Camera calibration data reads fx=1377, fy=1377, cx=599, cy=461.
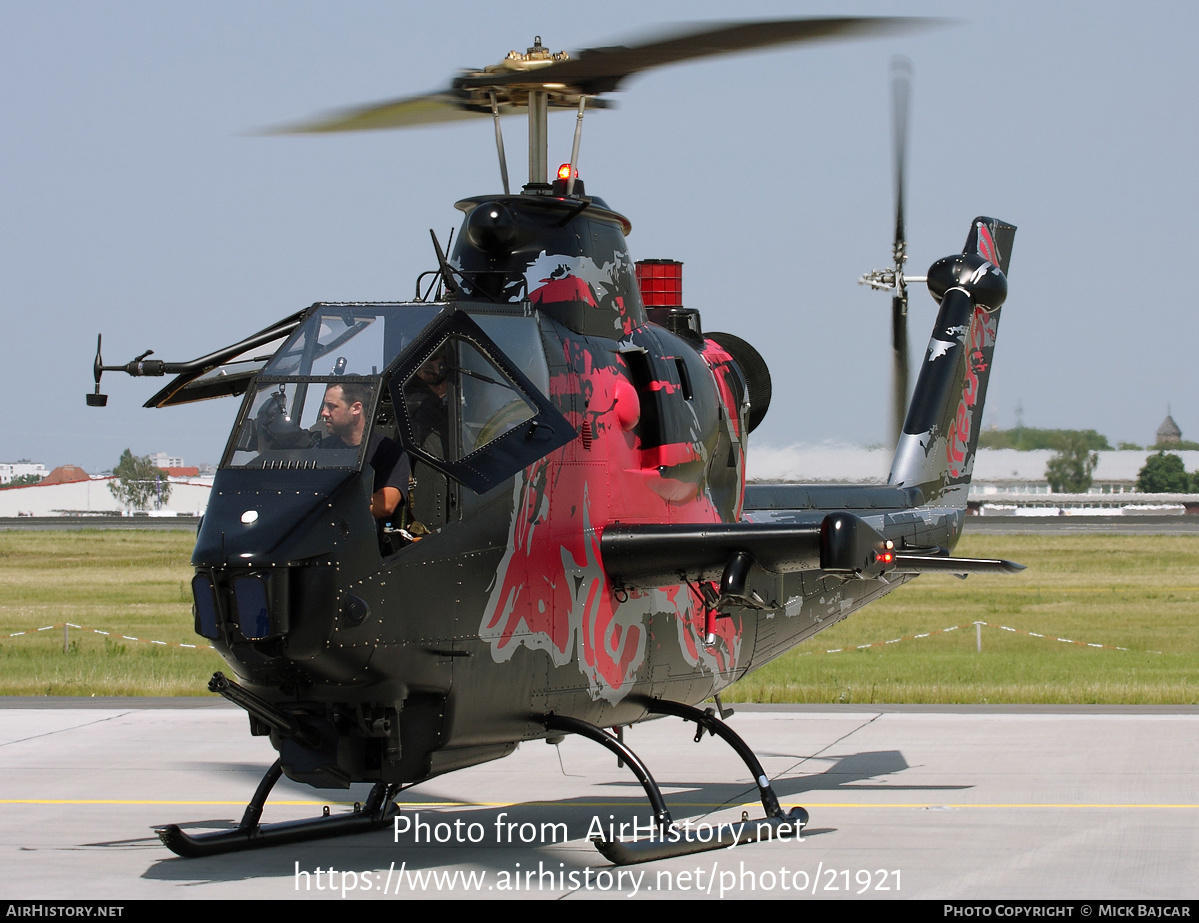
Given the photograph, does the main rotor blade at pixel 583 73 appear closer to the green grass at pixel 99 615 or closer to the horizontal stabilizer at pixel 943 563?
the horizontal stabilizer at pixel 943 563

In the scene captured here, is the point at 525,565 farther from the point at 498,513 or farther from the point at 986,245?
the point at 986,245

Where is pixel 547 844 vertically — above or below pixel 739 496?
below

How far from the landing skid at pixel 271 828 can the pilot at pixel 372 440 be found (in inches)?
76.6

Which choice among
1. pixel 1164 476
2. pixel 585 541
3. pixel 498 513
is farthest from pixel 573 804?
pixel 1164 476

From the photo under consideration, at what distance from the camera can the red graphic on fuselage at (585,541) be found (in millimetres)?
8734

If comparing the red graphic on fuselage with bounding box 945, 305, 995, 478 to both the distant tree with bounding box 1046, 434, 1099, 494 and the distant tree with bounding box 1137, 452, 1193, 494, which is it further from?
the distant tree with bounding box 1137, 452, 1193, 494

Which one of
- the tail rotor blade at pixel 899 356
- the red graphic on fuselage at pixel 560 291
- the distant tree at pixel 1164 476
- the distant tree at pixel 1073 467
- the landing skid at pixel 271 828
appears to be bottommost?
the distant tree at pixel 1164 476

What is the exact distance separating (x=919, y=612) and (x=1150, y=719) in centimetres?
1987

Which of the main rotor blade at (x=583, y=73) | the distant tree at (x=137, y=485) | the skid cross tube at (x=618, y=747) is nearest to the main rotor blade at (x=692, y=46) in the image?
the main rotor blade at (x=583, y=73)

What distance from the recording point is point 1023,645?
27844 mm

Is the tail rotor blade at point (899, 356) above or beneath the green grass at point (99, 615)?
above

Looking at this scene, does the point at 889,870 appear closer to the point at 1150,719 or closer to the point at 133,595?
the point at 1150,719

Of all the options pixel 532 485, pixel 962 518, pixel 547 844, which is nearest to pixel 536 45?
pixel 532 485

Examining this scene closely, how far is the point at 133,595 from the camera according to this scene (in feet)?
136
